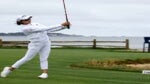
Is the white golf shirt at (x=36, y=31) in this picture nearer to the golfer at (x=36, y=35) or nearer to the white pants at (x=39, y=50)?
the golfer at (x=36, y=35)

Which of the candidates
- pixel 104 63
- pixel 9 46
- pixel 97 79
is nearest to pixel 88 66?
pixel 104 63

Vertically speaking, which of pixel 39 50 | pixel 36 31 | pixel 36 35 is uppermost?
pixel 36 31

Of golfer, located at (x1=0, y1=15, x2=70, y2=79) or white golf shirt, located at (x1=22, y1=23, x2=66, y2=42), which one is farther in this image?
golfer, located at (x1=0, y1=15, x2=70, y2=79)

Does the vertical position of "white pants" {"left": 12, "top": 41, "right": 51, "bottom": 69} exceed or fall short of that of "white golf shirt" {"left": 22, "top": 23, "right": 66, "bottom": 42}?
it falls short

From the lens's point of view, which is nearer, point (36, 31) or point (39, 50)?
point (36, 31)

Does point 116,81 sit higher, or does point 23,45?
point 116,81

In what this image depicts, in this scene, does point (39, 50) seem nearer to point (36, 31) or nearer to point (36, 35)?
point (36, 35)

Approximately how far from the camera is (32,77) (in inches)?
630

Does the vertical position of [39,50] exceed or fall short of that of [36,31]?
it falls short

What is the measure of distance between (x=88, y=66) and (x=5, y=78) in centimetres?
721

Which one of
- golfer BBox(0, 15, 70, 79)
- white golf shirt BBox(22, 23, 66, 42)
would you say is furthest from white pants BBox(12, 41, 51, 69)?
white golf shirt BBox(22, 23, 66, 42)

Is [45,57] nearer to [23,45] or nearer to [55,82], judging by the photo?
[55,82]

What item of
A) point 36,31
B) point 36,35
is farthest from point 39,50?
point 36,31

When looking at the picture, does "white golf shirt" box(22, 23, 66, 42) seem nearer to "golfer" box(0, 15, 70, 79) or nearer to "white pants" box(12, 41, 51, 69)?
"golfer" box(0, 15, 70, 79)
